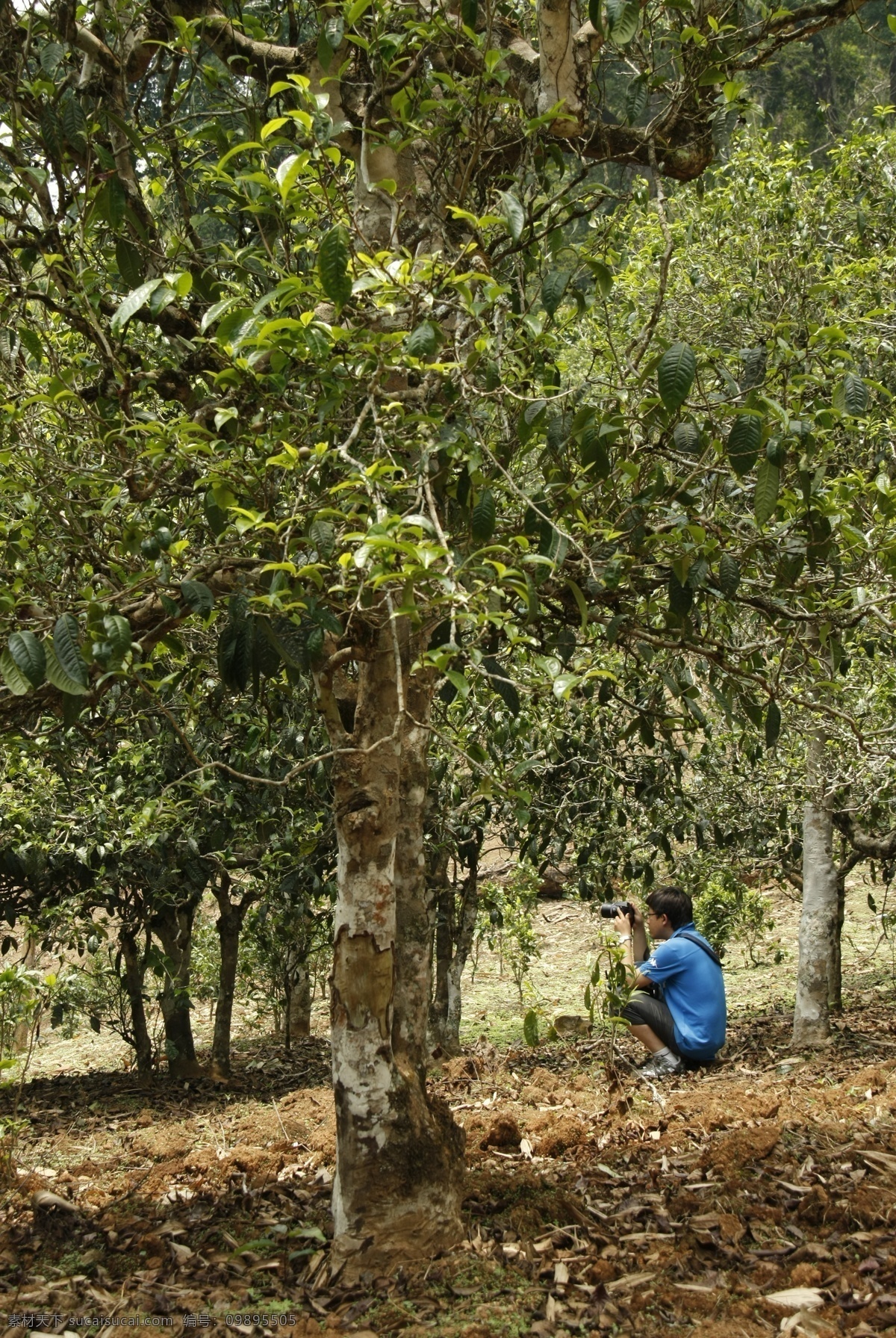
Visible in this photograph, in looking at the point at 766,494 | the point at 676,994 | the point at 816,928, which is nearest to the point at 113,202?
the point at 766,494

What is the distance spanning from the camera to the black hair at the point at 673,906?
6.27m

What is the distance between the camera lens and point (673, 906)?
20.6 feet

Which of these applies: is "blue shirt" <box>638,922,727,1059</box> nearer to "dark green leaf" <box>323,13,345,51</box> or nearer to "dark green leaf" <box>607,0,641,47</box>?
"dark green leaf" <box>607,0,641,47</box>

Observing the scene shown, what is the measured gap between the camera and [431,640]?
2922mm

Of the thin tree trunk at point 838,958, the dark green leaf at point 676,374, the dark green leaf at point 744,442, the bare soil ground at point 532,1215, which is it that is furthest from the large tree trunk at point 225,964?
the dark green leaf at point 676,374

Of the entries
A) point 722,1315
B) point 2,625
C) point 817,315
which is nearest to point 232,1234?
point 722,1315

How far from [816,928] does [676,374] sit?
16.4 ft

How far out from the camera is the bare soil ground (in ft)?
9.55

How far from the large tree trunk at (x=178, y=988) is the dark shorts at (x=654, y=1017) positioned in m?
2.76

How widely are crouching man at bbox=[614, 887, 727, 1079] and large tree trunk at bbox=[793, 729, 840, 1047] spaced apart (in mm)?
735

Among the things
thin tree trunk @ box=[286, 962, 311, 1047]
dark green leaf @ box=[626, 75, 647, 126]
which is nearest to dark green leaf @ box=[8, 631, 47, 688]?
dark green leaf @ box=[626, 75, 647, 126]

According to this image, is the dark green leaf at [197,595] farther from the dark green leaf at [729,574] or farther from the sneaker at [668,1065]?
the sneaker at [668,1065]

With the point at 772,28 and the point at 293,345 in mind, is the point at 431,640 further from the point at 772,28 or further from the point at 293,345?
the point at 772,28

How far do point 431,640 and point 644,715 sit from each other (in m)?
1.01
